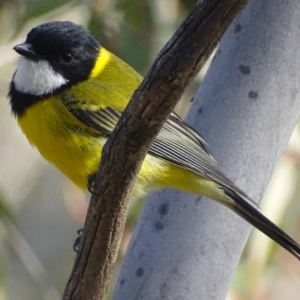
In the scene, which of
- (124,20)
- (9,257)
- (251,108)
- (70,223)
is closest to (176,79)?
(251,108)

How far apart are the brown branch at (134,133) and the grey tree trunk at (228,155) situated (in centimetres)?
39

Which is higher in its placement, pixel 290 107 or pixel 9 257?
pixel 290 107

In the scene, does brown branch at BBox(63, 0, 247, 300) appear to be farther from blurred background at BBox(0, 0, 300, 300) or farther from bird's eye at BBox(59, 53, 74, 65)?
blurred background at BBox(0, 0, 300, 300)

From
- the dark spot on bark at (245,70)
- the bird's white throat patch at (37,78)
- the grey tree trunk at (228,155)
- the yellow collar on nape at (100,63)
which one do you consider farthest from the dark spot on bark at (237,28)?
the bird's white throat patch at (37,78)

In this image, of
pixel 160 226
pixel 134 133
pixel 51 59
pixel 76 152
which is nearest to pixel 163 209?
pixel 160 226

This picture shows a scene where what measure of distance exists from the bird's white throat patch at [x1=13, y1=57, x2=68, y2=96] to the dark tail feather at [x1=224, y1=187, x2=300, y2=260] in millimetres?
634

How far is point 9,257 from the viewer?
14.6ft

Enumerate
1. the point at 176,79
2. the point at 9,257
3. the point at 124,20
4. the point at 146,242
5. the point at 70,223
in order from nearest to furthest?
the point at 176,79 → the point at 146,242 → the point at 124,20 → the point at 9,257 → the point at 70,223

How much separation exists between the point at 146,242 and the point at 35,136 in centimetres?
47

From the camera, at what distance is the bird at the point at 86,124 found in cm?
223

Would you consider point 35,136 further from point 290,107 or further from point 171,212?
point 290,107

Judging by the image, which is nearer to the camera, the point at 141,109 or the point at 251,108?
the point at 141,109

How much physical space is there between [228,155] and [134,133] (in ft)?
2.43

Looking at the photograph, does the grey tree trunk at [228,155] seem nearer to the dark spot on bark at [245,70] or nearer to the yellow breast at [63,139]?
the dark spot on bark at [245,70]
